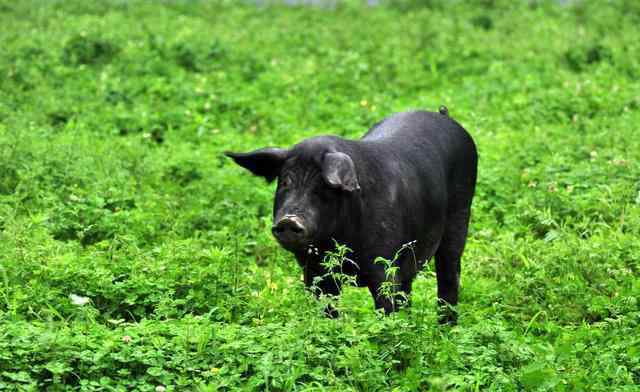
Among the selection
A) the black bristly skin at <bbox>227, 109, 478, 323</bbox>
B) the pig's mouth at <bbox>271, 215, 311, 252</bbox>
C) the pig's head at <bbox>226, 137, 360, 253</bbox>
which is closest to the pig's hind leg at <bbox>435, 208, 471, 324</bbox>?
the black bristly skin at <bbox>227, 109, 478, 323</bbox>

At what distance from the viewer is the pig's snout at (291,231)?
551cm

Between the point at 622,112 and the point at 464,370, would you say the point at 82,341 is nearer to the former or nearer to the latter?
the point at 464,370

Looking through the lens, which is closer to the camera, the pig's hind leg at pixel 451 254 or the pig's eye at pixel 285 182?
the pig's eye at pixel 285 182

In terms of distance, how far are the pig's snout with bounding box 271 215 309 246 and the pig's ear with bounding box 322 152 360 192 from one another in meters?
0.24

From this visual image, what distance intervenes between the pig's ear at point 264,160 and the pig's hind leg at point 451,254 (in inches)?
54.7

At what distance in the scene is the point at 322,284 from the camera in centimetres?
603

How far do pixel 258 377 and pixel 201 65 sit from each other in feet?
25.7

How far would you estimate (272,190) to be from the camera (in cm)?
918

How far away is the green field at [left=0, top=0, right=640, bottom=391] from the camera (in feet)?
17.8

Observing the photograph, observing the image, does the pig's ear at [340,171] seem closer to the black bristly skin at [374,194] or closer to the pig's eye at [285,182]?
the black bristly skin at [374,194]

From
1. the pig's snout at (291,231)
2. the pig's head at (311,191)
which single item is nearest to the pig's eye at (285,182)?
the pig's head at (311,191)

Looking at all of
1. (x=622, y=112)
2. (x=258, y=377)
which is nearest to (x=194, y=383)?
(x=258, y=377)

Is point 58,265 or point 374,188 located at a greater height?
point 374,188

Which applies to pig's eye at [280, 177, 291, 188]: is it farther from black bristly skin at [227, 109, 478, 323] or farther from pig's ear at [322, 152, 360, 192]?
pig's ear at [322, 152, 360, 192]
